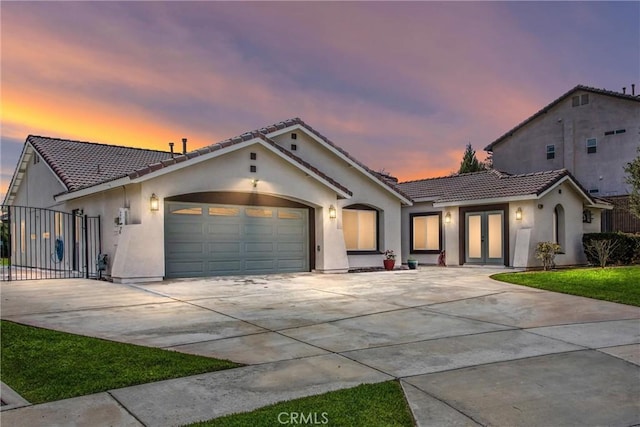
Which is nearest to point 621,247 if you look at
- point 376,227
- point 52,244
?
point 376,227

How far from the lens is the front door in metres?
18.5

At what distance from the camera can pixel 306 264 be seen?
54.3 ft

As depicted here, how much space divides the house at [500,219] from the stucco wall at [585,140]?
8.46m

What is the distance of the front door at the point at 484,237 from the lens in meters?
18.5

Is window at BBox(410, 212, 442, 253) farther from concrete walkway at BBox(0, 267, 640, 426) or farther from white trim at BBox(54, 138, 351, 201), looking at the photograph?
concrete walkway at BBox(0, 267, 640, 426)

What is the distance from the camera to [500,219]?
1847cm

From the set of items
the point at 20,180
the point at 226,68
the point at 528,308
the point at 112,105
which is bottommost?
the point at 528,308

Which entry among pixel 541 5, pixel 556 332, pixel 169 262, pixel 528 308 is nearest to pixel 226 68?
pixel 169 262

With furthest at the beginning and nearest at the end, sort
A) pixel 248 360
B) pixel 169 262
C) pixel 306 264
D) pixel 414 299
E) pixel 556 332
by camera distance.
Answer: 1. pixel 306 264
2. pixel 169 262
3. pixel 414 299
4. pixel 556 332
5. pixel 248 360

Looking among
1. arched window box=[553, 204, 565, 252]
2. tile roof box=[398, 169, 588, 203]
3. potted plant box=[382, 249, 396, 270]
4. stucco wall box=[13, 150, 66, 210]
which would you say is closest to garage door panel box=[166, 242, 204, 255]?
stucco wall box=[13, 150, 66, 210]

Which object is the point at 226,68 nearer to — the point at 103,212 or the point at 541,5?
the point at 103,212

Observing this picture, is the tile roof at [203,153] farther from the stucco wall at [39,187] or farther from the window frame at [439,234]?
the window frame at [439,234]

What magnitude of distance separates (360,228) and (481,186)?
570 cm

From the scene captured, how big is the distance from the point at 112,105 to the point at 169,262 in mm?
7820
